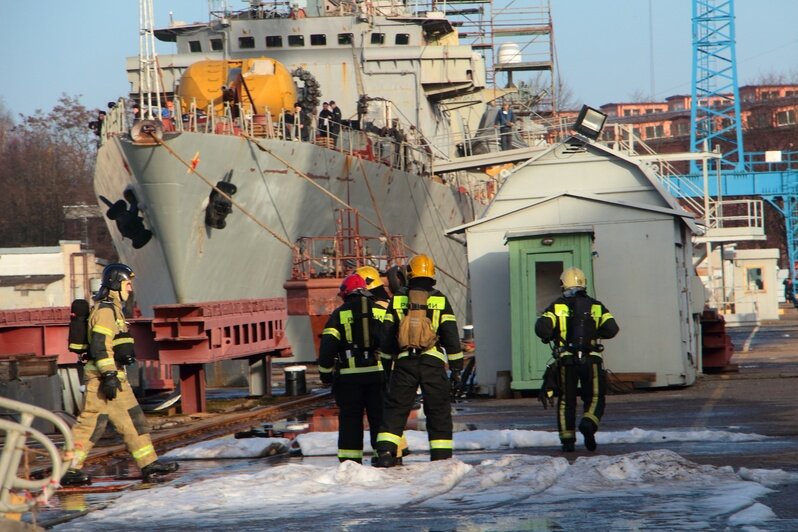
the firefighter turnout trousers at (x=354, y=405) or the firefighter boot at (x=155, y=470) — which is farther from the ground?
the firefighter turnout trousers at (x=354, y=405)

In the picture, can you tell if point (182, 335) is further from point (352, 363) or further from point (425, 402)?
point (425, 402)

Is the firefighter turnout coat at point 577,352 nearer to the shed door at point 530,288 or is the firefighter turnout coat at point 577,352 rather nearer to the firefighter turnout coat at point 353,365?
the firefighter turnout coat at point 353,365

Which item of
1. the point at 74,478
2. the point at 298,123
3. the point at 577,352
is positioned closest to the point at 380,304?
the point at 577,352

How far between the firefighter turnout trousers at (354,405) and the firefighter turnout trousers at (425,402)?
12.0 inches

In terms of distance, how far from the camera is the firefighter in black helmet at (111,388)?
31.8ft

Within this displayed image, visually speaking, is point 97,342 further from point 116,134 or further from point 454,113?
point 454,113

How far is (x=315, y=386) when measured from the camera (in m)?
20.9

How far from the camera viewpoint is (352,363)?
31.4 feet

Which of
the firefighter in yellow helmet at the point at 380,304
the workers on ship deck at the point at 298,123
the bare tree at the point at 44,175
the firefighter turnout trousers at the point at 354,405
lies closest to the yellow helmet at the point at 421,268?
the firefighter in yellow helmet at the point at 380,304

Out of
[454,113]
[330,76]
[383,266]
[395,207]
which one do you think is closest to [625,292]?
[383,266]

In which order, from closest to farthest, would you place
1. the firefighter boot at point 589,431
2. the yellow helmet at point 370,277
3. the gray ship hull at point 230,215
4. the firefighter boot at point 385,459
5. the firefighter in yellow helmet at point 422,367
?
the firefighter boot at point 385,459 → the firefighter in yellow helmet at point 422,367 → the yellow helmet at point 370,277 → the firefighter boot at point 589,431 → the gray ship hull at point 230,215

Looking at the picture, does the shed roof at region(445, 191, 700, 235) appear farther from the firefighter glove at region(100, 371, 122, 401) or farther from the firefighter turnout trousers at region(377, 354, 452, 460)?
the firefighter glove at region(100, 371, 122, 401)

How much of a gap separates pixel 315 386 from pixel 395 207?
419 inches

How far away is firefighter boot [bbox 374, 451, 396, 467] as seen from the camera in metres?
9.06
